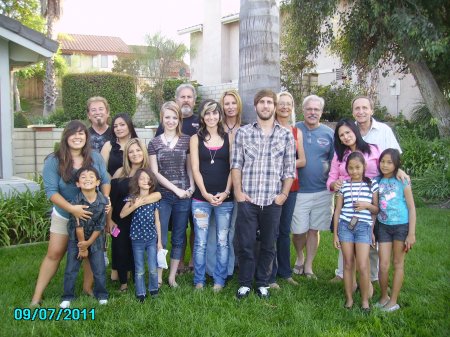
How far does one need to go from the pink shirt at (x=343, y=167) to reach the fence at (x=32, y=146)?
26.1 ft

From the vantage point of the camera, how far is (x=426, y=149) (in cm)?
1117

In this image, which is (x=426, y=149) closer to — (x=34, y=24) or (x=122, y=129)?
(x=122, y=129)

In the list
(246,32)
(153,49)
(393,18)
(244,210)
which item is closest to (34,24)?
(153,49)

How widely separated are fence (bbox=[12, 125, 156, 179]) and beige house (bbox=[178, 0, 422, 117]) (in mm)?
9642

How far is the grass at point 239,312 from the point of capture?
3.81 meters

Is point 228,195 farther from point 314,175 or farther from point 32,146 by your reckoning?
point 32,146

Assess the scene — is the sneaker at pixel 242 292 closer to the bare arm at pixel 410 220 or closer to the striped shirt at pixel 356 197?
the striped shirt at pixel 356 197

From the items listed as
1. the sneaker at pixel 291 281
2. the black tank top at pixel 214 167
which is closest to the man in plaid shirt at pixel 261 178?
the black tank top at pixel 214 167

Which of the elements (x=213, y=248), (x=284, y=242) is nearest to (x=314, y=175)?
(x=284, y=242)

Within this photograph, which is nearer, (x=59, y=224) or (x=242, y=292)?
(x=59, y=224)

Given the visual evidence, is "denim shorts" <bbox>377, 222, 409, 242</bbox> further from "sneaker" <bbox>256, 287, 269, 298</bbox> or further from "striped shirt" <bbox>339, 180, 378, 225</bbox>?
"sneaker" <bbox>256, 287, 269, 298</bbox>

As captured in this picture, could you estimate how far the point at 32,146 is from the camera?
10.9 metres

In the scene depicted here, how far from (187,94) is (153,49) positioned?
1805 cm

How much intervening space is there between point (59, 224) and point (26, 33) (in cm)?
428
